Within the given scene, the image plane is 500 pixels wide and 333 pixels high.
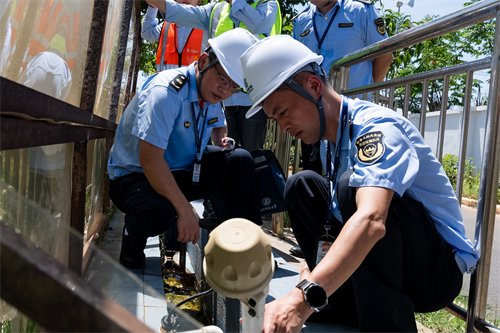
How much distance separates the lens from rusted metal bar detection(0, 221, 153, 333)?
35 cm

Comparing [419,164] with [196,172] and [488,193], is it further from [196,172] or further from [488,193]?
[196,172]

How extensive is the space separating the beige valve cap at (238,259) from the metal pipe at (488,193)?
141cm

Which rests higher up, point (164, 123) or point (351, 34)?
point (351, 34)

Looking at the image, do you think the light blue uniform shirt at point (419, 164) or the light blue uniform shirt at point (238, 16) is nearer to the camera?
the light blue uniform shirt at point (419, 164)

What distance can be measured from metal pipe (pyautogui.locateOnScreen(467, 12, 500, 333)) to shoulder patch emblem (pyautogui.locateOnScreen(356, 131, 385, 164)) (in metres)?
0.59

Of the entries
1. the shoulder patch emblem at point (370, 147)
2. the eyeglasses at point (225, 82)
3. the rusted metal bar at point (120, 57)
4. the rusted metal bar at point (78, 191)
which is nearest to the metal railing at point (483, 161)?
the shoulder patch emblem at point (370, 147)

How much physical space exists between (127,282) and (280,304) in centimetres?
148

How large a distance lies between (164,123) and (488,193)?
5.57 ft

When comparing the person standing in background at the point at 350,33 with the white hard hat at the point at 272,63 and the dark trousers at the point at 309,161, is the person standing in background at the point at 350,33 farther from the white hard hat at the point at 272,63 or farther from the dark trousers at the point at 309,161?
the white hard hat at the point at 272,63

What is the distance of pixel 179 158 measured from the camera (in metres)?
2.79

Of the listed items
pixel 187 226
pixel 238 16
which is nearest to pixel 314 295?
pixel 187 226

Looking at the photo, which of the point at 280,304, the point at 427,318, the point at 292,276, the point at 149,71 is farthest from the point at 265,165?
the point at 149,71

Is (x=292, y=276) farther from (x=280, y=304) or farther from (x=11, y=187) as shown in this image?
(x=11, y=187)

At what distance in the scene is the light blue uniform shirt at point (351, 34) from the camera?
11.2ft
